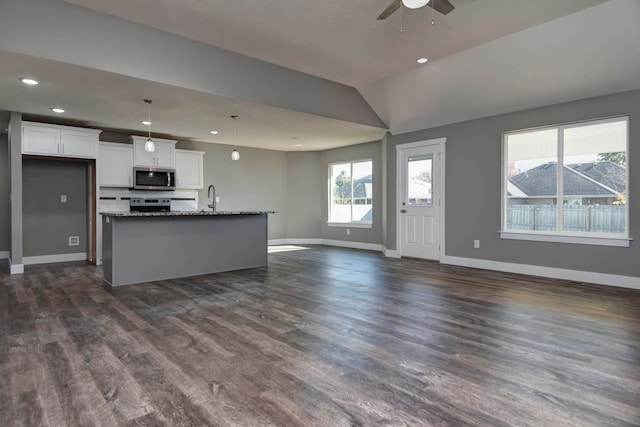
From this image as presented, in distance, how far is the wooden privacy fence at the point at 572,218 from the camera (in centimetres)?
455

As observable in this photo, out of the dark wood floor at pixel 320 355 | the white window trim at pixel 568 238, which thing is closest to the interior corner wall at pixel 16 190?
the dark wood floor at pixel 320 355

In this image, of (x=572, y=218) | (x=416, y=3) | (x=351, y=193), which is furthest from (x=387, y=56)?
(x=351, y=193)

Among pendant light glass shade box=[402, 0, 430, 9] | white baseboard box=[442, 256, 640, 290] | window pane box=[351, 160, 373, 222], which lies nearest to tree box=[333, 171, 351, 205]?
window pane box=[351, 160, 373, 222]

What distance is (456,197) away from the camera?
610 centimetres

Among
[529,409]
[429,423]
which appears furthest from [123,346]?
[529,409]

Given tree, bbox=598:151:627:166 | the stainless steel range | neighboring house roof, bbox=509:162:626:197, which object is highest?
tree, bbox=598:151:627:166

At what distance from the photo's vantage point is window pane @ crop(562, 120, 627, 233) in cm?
450

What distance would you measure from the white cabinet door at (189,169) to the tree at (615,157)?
6.91 metres

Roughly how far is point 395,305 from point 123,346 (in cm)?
248

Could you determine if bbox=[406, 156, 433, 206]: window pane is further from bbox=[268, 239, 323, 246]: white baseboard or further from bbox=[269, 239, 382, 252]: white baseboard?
bbox=[268, 239, 323, 246]: white baseboard

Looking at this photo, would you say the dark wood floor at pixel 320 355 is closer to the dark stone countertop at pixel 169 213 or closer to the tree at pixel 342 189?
the dark stone countertop at pixel 169 213

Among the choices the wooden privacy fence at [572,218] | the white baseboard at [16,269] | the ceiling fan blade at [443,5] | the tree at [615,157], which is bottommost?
the white baseboard at [16,269]

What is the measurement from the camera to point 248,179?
344 inches

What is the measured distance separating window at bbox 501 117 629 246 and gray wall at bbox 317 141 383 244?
2937mm
